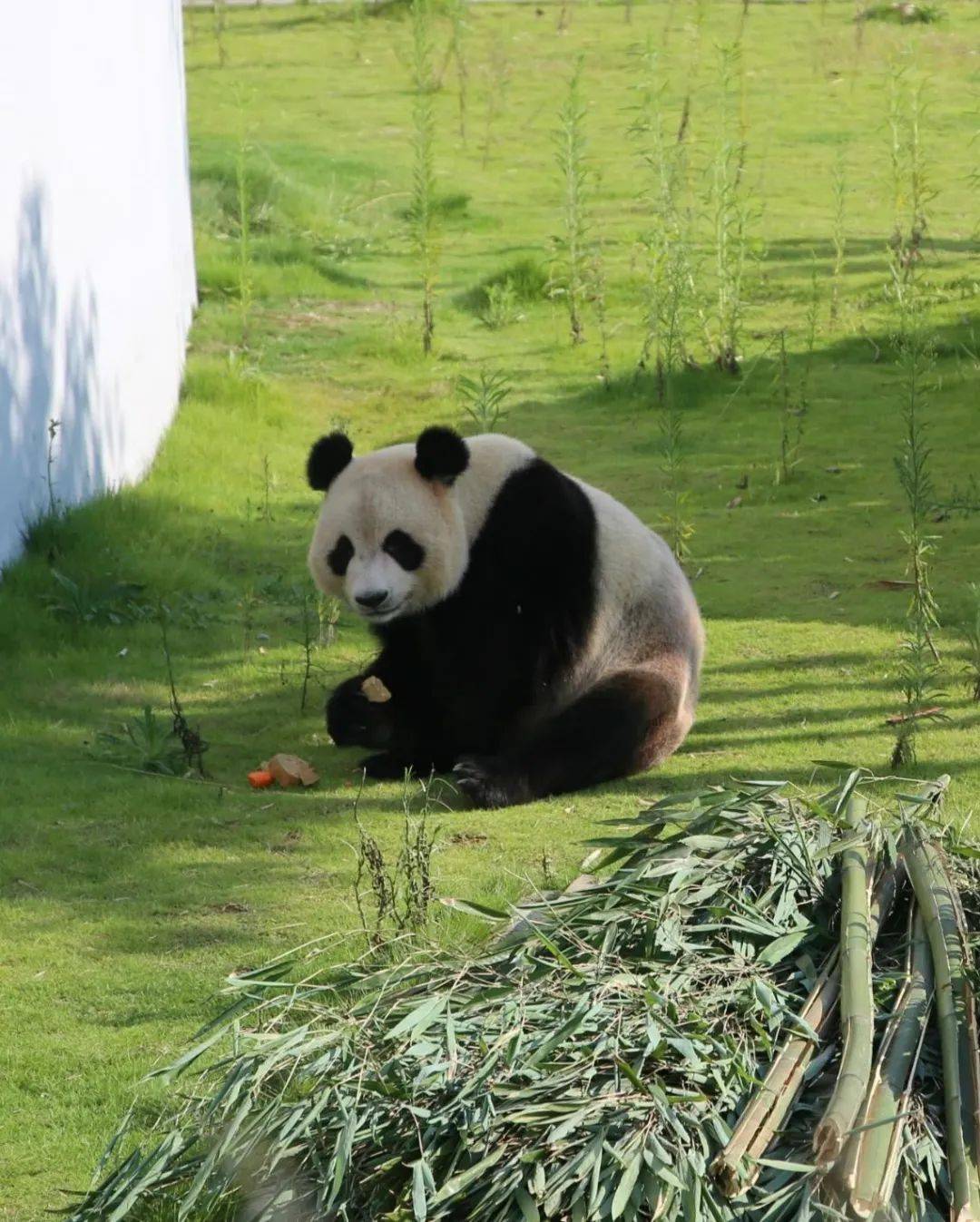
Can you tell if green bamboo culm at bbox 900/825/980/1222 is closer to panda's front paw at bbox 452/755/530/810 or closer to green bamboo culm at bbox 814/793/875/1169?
green bamboo culm at bbox 814/793/875/1169

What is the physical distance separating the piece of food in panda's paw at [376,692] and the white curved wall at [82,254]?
225cm

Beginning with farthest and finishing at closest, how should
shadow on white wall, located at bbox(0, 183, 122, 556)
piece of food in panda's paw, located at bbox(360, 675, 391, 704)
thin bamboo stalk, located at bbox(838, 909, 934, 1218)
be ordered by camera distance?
shadow on white wall, located at bbox(0, 183, 122, 556) < piece of food in panda's paw, located at bbox(360, 675, 391, 704) < thin bamboo stalk, located at bbox(838, 909, 934, 1218)

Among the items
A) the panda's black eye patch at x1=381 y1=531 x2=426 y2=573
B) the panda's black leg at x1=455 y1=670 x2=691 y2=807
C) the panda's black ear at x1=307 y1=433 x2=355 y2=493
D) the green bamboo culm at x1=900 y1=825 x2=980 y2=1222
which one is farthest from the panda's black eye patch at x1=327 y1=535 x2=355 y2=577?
the green bamboo culm at x1=900 y1=825 x2=980 y2=1222

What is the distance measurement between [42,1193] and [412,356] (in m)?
9.96

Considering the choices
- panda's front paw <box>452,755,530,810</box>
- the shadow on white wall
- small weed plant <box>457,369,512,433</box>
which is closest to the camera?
panda's front paw <box>452,755,530,810</box>

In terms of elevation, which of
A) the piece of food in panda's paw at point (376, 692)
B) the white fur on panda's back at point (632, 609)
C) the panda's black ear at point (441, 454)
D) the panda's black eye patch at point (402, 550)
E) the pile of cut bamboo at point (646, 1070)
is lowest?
the piece of food in panda's paw at point (376, 692)

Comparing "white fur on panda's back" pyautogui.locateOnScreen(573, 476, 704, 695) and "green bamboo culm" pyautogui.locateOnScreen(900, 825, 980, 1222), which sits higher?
"green bamboo culm" pyautogui.locateOnScreen(900, 825, 980, 1222)

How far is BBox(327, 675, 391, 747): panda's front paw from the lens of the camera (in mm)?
6664

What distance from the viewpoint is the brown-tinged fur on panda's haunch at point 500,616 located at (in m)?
6.17

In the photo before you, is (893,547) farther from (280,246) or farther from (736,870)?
(280,246)

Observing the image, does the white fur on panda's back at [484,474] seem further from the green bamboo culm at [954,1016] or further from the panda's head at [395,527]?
the green bamboo culm at [954,1016]

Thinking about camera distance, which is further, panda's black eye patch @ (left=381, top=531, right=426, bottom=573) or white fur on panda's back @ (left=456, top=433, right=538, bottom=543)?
white fur on panda's back @ (left=456, top=433, right=538, bottom=543)

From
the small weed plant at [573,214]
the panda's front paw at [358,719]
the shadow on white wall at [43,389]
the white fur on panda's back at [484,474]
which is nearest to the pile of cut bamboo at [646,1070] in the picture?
the white fur on panda's back at [484,474]

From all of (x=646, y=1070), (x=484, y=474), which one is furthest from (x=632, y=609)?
(x=646, y=1070)
